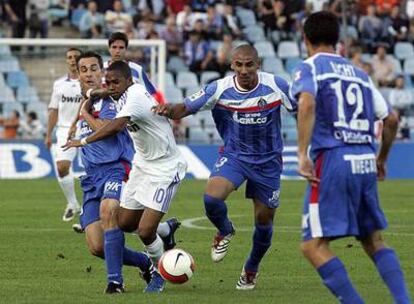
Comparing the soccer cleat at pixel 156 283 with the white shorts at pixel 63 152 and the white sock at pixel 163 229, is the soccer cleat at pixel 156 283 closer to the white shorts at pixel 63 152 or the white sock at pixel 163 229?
the white sock at pixel 163 229

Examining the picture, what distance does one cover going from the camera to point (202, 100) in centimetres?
1156

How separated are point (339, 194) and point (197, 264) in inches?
182

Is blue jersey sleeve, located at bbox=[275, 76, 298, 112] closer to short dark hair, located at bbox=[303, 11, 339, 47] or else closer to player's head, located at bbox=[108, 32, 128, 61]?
short dark hair, located at bbox=[303, 11, 339, 47]

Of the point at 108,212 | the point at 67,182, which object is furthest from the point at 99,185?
the point at 67,182

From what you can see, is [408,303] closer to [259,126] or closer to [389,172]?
[259,126]

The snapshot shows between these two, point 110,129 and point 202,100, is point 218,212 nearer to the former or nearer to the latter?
point 202,100

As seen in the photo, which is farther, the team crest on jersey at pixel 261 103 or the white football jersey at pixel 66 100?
the white football jersey at pixel 66 100

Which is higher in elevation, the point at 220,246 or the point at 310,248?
the point at 310,248

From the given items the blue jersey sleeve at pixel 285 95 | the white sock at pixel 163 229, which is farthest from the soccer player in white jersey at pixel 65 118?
the blue jersey sleeve at pixel 285 95

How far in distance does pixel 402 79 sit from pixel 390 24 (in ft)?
8.72

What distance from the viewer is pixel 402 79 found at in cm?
3069

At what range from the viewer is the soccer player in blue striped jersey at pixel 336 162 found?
342 inches

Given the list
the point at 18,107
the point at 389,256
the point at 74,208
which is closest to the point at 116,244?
the point at 389,256

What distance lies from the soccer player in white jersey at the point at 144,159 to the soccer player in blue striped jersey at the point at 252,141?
A: 27.5 inches
